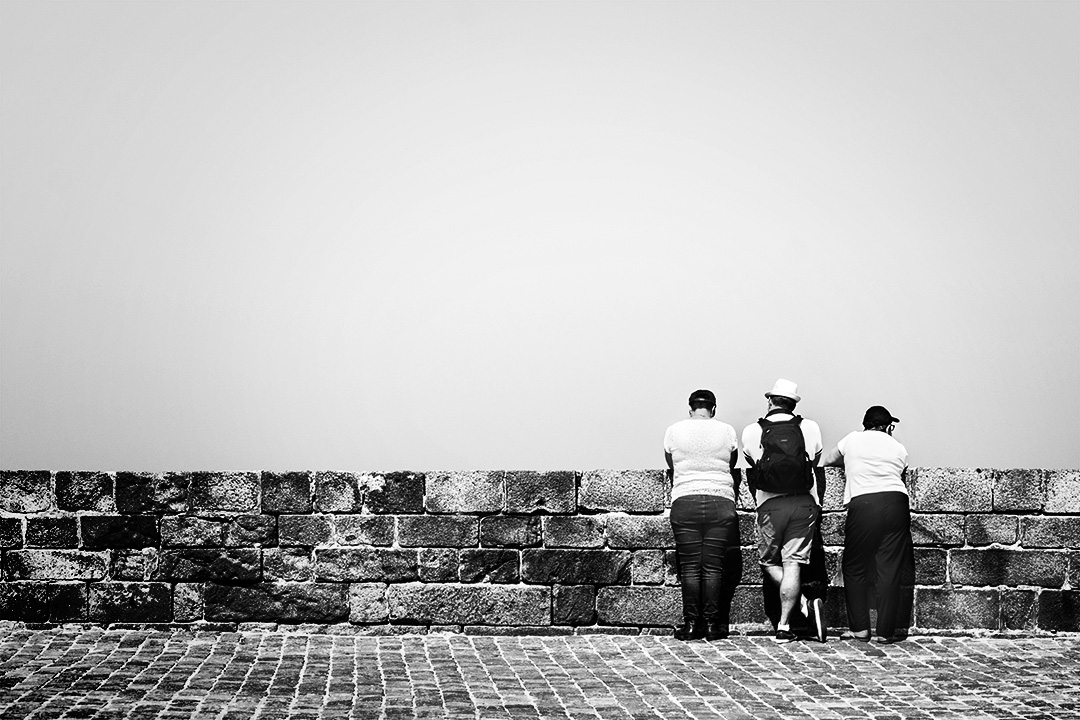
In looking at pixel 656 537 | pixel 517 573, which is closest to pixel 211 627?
pixel 517 573

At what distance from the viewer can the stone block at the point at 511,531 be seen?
9859mm

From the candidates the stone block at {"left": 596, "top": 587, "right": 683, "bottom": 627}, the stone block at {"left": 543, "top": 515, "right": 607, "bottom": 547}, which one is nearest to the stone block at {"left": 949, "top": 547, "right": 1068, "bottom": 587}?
the stone block at {"left": 596, "top": 587, "right": 683, "bottom": 627}

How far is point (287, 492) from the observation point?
32.3 feet

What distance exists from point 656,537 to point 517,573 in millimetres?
995

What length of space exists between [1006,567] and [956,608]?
45 cm

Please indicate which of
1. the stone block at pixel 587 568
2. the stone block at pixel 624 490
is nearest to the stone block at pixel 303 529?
the stone block at pixel 587 568

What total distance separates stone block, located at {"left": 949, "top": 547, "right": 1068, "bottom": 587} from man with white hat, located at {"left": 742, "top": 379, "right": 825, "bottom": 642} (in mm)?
1092

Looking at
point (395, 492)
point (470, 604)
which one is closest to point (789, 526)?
point (470, 604)

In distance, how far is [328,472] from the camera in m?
9.88

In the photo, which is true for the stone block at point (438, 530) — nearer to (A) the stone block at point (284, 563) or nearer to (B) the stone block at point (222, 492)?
(A) the stone block at point (284, 563)

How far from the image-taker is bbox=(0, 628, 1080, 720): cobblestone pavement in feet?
22.8

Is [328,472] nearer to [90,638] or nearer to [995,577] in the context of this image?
[90,638]

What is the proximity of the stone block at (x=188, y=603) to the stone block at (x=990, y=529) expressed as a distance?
5.31 metres

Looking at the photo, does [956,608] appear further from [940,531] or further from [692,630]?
[692,630]
